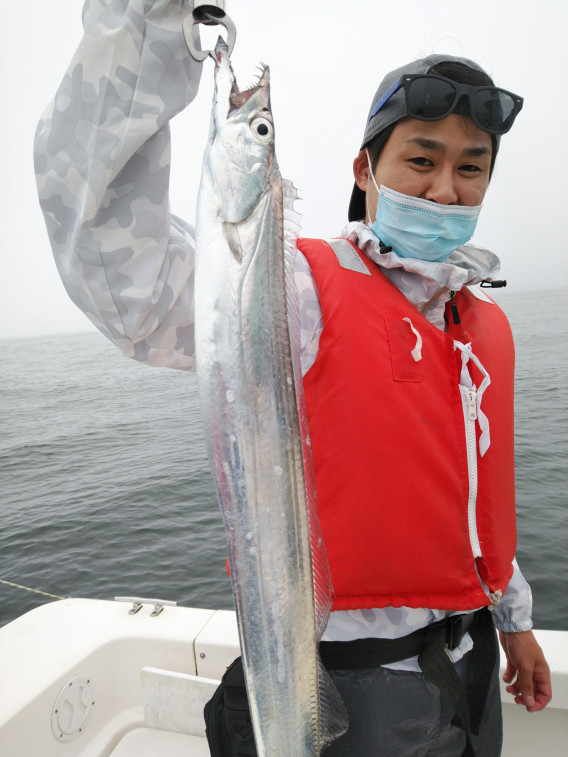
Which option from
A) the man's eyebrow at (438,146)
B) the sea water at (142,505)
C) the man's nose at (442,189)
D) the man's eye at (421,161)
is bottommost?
the sea water at (142,505)

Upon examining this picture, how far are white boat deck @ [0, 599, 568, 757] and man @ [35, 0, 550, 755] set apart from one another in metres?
1.09

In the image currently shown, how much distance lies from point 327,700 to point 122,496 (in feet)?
33.6

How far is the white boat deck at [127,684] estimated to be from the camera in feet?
9.52

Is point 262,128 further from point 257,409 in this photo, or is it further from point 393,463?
point 393,463

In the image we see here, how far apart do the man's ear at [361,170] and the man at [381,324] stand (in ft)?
0.05

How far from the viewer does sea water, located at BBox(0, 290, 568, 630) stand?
285 inches

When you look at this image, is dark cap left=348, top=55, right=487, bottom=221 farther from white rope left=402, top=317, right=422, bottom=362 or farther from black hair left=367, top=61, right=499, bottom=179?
white rope left=402, top=317, right=422, bottom=362

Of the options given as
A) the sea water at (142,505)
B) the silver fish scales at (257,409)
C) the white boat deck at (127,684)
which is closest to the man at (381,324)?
the silver fish scales at (257,409)

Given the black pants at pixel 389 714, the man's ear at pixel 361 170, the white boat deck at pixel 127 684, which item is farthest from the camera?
the white boat deck at pixel 127 684

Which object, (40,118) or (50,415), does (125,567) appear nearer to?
(40,118)

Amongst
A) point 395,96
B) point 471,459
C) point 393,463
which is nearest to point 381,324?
point 393,463

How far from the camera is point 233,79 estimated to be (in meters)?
1.22

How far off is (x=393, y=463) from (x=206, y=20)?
1476 millimetres

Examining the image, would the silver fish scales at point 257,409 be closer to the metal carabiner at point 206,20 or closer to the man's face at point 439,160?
the metal carabiner at point 206,20
